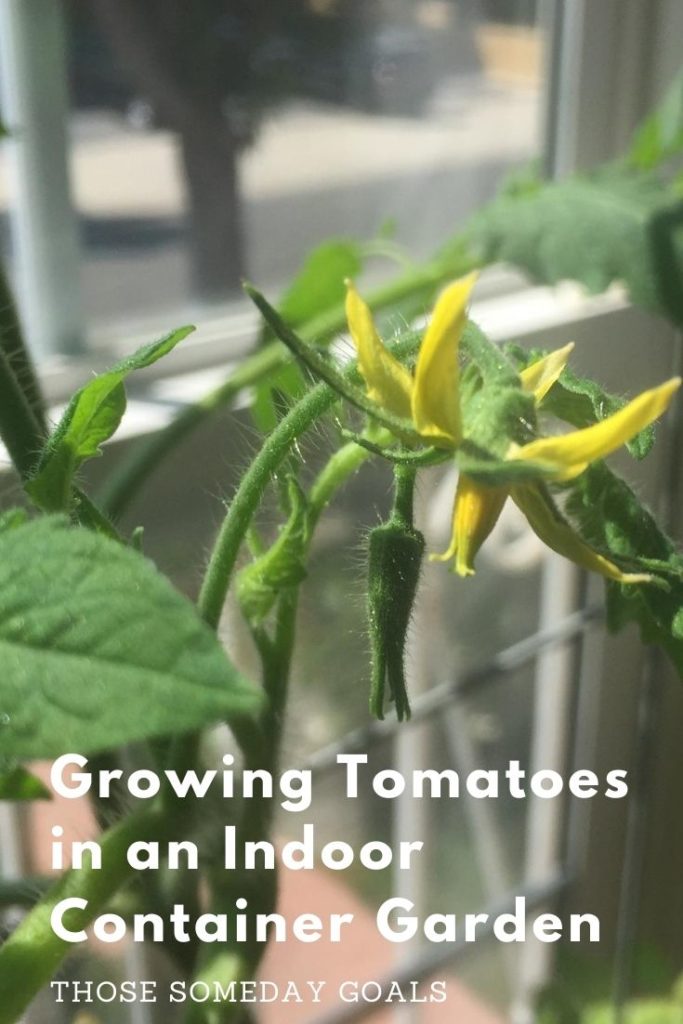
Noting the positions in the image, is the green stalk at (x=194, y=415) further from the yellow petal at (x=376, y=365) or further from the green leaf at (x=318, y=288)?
the yellow petal at (x=376, y=365)

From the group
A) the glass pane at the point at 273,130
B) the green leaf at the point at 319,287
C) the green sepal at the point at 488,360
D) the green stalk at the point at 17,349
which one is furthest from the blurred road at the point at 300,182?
the green sepal at the point at 488,360

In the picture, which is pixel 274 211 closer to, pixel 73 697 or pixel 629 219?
pixel 629 219

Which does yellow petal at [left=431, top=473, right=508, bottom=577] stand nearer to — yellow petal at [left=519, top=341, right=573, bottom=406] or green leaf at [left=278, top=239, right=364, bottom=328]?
yellow petal at [left=519, top=341, right=573, bottom=406]

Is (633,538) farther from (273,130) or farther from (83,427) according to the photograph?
(273,130)

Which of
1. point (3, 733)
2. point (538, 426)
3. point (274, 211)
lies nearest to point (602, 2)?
point (274, 211)

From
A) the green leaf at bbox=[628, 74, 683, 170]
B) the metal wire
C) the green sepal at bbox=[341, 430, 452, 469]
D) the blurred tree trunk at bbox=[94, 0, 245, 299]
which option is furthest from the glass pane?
the green sepal at bbox=[341, 430, 452, 469]
